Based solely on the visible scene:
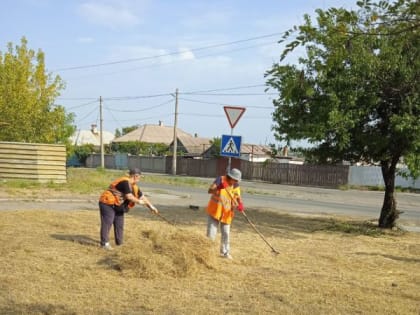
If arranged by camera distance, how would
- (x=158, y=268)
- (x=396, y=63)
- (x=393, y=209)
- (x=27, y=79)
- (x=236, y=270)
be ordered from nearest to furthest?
(x=158, y=268)
(x=236, y=270)
(x=396, y=63)
(x=393, y=209)
(x=27, y=79)

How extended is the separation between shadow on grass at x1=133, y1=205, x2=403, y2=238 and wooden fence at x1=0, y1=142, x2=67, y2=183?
248 inches

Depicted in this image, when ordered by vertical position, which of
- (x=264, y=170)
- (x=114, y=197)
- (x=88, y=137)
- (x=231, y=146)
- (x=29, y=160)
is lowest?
(x=114, y=197)

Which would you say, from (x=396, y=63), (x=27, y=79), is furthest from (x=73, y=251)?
(x=27, y=79)

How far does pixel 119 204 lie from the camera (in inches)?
345

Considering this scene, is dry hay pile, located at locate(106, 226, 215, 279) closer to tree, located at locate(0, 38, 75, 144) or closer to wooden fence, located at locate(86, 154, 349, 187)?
tree, located at locate(0, 38, 75, 144)

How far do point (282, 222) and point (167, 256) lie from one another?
7.11 m

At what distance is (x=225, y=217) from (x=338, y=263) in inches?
78.0

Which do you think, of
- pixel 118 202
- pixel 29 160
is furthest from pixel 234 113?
pixel 29 160

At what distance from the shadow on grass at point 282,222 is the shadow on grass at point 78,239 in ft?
10.4

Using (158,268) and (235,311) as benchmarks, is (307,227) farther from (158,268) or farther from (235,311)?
(235,311)

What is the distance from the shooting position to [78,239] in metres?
9.37

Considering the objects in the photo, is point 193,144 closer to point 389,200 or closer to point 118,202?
point 389,200

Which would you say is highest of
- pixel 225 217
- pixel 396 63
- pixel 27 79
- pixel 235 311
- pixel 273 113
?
pixel 27 79

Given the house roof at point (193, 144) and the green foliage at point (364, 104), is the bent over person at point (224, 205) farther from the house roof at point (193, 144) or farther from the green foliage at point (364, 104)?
the house roof at point (193, 144)
